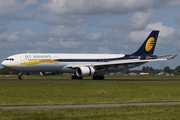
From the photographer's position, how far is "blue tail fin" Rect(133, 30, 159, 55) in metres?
66.0

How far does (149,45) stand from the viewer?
66250mm

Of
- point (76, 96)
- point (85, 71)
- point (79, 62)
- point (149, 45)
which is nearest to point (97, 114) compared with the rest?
point (76, 96)

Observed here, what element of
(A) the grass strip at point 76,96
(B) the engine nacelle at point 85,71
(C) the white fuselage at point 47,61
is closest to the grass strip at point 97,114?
(A) the grass strip at point 76,96

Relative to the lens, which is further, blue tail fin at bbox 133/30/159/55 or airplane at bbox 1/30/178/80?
blue tail fin at bbox 133/30/159/55

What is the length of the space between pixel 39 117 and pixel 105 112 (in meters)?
3.94

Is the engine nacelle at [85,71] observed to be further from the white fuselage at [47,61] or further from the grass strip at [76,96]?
the grass strip at [76,96]

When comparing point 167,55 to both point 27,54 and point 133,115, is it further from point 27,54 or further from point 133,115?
point 133,115

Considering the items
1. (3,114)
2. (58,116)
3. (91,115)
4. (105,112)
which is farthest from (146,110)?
(3,114)

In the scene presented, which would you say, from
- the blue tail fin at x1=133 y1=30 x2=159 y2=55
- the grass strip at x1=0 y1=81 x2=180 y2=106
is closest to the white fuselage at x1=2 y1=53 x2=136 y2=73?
the blue tail fin at x1=133 y1=30 x2=159 y2=55

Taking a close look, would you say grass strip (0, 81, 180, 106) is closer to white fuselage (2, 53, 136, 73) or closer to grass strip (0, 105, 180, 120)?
grass strip (0, 105, 180, 120)

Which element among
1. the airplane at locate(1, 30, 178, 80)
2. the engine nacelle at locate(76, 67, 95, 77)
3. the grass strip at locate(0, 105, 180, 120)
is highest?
the airplane at locate(1, 30, 178, 80)

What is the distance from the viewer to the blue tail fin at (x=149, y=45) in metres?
66.0

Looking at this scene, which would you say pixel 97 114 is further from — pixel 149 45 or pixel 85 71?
pixel 149 45

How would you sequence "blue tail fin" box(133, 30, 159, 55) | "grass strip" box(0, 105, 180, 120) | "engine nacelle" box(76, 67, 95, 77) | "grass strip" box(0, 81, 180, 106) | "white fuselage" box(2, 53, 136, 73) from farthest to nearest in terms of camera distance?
"blue tail fin" box(133, 30, 159, 55)
"engine nacelle" box(76, 67, 95, 77)
"white fuselage" box(2, 53, 136, 73)
"grass strip" box(0, 81, 180, 106)
"grass strip" box(0, 105, 180, 120)
